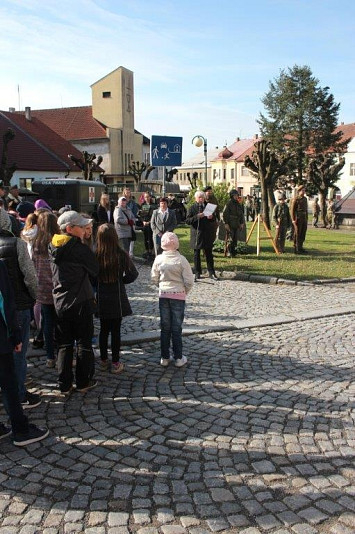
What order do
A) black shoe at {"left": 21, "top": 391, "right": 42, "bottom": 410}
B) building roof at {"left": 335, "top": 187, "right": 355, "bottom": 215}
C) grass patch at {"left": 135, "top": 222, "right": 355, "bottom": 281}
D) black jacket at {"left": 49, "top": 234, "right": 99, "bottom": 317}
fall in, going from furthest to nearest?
1. building roof at {"left": 335, "top": 187, "right": 355, "bottom": 215}
2. grass patch at {"left": 135, "top": 222, "right": 355, "bottom": 281}
3. black jacket at {"left": 49, "top": 234, "right": 99, "bottom": 317}
4. black shoe at {"left": 21, "top": 391, "right": 42, "bottom": 410}

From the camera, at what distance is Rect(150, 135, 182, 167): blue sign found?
1158 centimetres

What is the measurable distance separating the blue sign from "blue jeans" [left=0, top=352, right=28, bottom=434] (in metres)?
8.38

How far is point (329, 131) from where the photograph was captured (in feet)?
176

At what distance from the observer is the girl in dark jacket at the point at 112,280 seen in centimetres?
535

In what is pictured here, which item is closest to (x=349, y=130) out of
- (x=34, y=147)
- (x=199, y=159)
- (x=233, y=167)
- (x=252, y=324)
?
(x=233, y=167)

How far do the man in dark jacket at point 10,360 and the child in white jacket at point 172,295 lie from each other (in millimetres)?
2036

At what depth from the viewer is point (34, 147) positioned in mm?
43719

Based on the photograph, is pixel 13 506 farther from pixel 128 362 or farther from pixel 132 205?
pixel 132 205

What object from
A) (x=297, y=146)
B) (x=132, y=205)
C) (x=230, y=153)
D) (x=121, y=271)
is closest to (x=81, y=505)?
(x=121, y=271)

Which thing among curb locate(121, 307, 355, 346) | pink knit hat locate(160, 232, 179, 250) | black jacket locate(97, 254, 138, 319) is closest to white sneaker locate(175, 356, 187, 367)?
black jacket locate(97, 254, 138, 319)

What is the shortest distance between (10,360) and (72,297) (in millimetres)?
1056

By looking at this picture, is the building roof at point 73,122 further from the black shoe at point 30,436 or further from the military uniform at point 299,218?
the black shoe at point 30,436

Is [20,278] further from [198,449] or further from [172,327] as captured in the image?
[198,449]

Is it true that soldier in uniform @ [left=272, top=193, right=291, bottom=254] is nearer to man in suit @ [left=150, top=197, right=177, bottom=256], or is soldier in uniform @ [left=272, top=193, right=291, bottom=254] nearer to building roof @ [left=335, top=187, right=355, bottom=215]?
man in suit @ [left=150, top=197, right=177, bottom=256]
